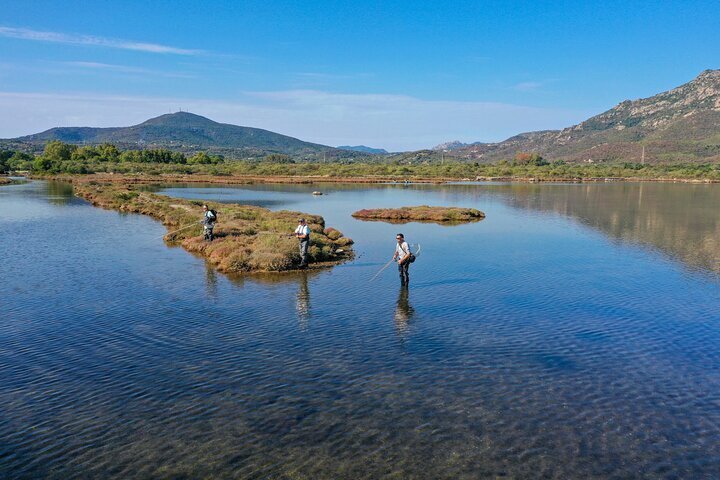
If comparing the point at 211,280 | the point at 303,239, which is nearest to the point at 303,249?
the point at 303,239

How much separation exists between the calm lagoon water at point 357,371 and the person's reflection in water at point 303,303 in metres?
0.13

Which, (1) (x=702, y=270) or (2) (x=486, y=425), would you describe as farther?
(1) (x=702, y=270)

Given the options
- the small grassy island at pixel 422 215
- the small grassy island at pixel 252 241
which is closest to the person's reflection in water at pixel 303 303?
the small grassy island at pixel 252 241

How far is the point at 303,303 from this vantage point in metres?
20.4

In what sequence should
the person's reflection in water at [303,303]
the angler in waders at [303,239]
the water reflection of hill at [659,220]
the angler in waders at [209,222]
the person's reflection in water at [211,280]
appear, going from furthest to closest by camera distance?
the water reflection of hill at [659,220] < the angler in waders at [209,222] < the angler in waders at [303,239] < the person's reflection in water at [211,280] < the person's reflection in water at [303,303]

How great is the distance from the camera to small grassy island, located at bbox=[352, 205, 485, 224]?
53031 millimetres

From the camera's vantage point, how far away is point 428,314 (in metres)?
19.1

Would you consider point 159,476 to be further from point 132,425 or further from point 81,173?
point 81,173

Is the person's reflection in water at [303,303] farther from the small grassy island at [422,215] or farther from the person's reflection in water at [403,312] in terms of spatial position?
the small grassy island at [422,215]

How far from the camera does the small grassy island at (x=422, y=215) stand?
174 ft

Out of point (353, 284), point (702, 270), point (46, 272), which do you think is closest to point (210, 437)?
point (353, 284)

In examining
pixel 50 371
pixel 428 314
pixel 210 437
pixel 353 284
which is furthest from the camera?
pixel 353 284

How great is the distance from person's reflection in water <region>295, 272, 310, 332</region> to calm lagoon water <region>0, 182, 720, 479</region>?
0.13m

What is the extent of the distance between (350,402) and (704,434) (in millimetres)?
7500
